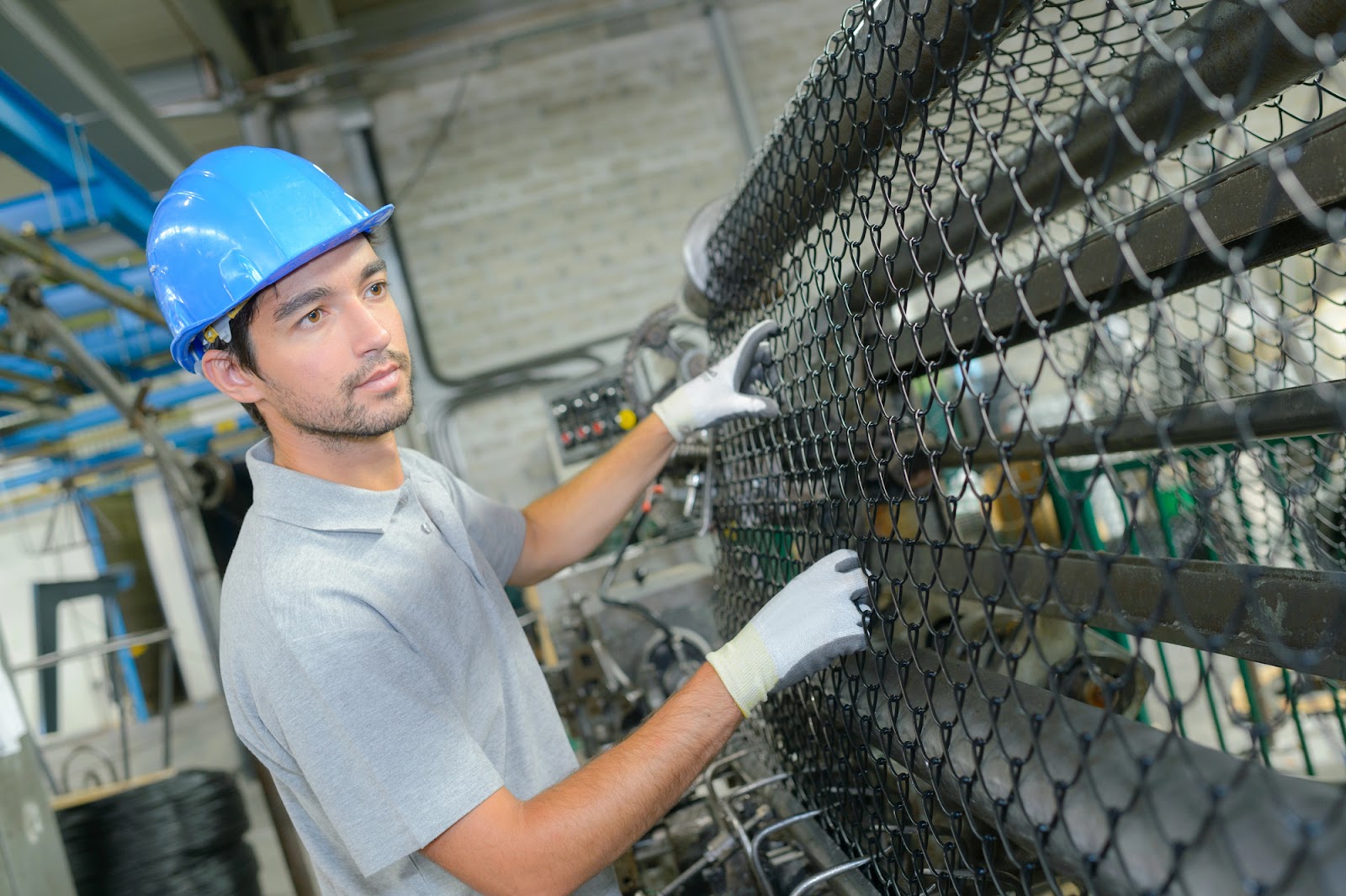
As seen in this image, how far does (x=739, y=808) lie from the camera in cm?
179

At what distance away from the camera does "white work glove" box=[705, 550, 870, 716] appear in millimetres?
1112

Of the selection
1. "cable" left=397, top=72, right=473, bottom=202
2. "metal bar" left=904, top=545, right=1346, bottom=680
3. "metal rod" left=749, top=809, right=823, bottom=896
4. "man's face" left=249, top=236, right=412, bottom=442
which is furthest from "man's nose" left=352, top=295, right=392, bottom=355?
"cable" left=397, top=72, right=473, bottom=202

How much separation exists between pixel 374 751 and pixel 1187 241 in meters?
0.99

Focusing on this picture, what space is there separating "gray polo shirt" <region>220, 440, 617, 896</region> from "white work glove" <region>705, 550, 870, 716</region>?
0.33m

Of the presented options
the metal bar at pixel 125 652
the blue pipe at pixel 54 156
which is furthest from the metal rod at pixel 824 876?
the metal bar at pixel 125 652

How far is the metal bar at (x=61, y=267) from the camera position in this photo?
359 cm

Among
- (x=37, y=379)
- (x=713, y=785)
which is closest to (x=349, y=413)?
(x=713, y=785)

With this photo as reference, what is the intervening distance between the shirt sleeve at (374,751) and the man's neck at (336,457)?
34cm

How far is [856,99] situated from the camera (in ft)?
3.35

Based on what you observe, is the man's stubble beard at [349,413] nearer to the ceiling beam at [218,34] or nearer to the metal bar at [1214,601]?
the metal bar at [1214,601]

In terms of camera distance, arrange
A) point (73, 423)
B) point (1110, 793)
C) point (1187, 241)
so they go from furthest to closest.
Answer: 1. point (73, 423)
2. point (1110, 793)
3. point (1187, 241)

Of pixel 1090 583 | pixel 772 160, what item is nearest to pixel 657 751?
pixel 1090 583

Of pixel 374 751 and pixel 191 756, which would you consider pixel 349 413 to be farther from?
pixel 191 756

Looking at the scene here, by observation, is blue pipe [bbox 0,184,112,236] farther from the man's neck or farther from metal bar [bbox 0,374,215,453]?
metal bar [bbox 0,374,215,453]
